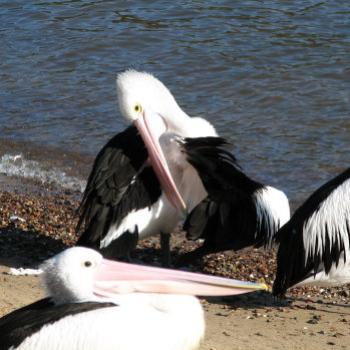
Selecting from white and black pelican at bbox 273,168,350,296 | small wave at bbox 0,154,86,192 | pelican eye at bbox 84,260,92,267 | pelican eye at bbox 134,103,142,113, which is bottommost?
small wave at bbox 0,154,86,192

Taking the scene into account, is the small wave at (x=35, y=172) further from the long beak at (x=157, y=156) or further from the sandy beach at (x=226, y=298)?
the long beak at (x=157, y=156)

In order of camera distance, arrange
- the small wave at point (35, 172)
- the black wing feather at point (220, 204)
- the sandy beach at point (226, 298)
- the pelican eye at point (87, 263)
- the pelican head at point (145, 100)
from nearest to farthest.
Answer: the pelican eye at point (87, 263) → the sandy beach at point (226, 298) → the black wing feather at point (220, 204) → the pelican head at point (145, 100) → the small wave at point (35, 172)

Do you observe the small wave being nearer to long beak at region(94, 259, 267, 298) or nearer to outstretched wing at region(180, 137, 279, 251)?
outstretched wing at region(180, 137, 279, 251)

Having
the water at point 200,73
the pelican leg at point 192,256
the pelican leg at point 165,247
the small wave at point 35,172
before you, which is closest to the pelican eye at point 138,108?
the pelican leg at point 165,247

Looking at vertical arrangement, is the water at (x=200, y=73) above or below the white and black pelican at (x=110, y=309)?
below

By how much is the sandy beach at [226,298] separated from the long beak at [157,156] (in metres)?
0.57

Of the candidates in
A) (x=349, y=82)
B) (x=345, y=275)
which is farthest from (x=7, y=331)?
(x=349, y=82)

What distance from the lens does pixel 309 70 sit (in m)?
10.3

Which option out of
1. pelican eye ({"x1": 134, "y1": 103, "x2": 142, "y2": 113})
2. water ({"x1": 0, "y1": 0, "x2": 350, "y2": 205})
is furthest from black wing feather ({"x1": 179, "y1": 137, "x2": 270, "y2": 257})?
water ({"x1": 0, "y1": 0, "x2": 350, "y2": 205})

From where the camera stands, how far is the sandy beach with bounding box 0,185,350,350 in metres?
5.21

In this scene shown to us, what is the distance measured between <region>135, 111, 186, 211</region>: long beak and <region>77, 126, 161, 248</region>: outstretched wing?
0.07m

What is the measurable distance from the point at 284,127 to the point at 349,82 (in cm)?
116

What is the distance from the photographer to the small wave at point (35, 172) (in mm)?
8195

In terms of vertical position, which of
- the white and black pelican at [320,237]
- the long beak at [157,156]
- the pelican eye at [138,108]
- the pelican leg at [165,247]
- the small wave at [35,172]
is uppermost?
the pelican eye at [138,108]
